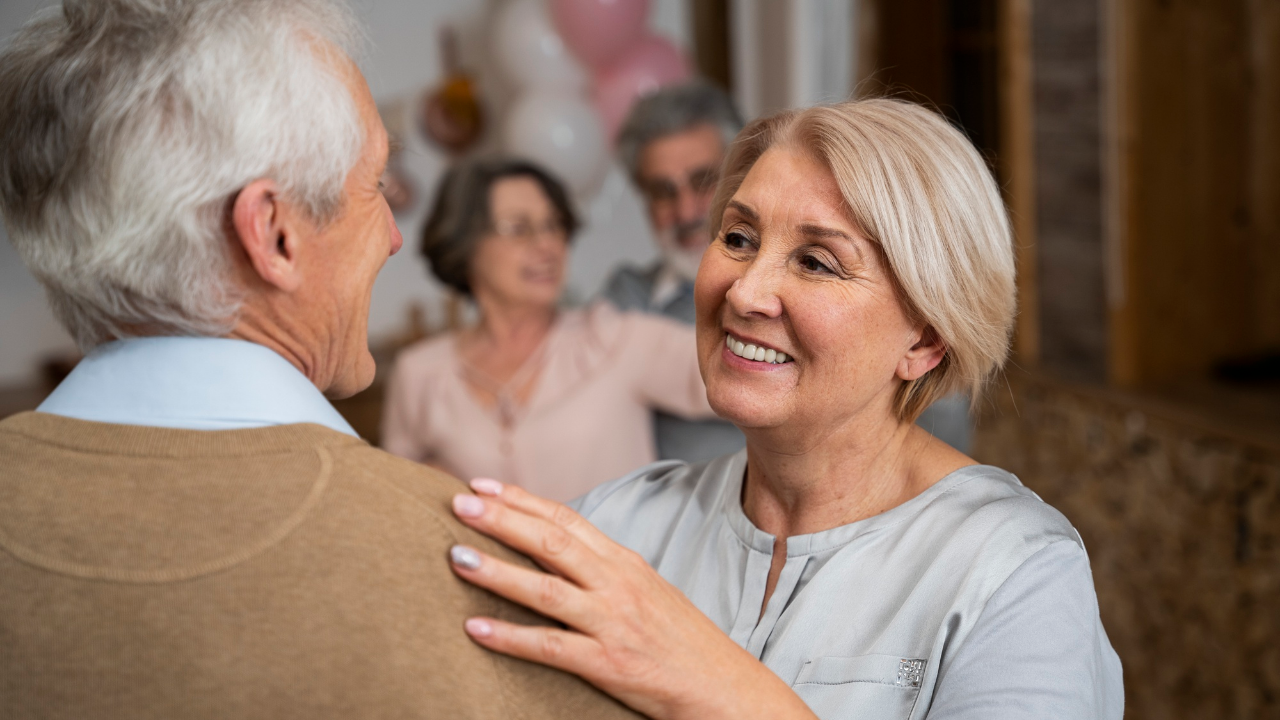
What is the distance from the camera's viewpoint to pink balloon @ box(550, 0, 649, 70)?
3.54m

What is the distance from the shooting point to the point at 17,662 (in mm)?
801

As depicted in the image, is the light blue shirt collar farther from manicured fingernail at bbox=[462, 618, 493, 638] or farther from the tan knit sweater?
manicured fingernail at bbox=[462, 618, 493, 638]

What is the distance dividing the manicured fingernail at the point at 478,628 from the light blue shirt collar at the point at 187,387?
225 mm

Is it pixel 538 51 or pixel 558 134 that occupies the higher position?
pixel 538 51

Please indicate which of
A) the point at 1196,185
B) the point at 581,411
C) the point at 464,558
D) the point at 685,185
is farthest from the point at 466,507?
the point at 1196,185

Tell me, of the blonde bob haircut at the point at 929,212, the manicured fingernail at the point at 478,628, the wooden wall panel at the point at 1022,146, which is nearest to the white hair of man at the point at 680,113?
the blonde bob haircut at the point at 929,212

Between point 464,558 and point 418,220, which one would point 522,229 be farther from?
point 418,220

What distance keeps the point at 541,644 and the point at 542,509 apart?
12cm

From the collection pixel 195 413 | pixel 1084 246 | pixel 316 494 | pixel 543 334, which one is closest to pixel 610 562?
pixel 316 494

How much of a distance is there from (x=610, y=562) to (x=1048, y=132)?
142 inches

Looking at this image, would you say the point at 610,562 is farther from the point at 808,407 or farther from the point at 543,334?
the point at 543,334

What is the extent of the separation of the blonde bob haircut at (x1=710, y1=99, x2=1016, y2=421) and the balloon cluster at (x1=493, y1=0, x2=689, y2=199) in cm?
235

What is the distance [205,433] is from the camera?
860 mm

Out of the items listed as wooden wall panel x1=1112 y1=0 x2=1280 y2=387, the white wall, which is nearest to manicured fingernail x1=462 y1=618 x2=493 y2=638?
wooden wall panel x1=1112 y1=0 x2=1280 y2=387
